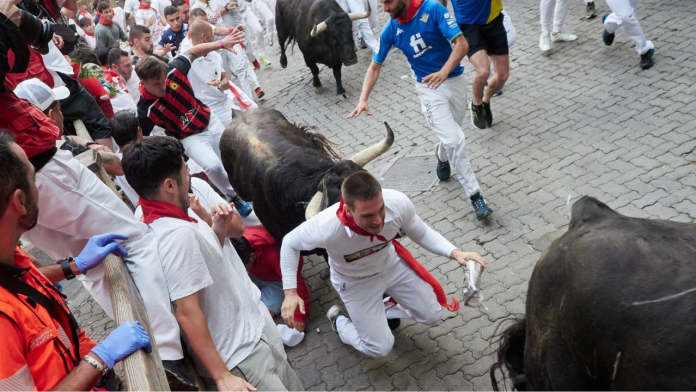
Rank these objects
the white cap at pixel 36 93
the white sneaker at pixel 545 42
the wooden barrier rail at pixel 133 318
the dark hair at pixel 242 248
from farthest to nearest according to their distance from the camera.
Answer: the white sneaker at pixel 545 42, the dark hair at pixel 242 248, the white cap at pixel 36 93, the wooden barrier rail at pixel 133 318

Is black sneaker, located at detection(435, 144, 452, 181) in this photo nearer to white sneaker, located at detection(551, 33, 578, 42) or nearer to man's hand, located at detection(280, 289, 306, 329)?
man's hand, located at detection(280, 289, 306, 329)

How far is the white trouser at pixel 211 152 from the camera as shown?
6.74 metres

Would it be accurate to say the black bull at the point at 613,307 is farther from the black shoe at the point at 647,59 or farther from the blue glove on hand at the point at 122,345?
the black shoe at the point at 647,59

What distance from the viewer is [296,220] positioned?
534 cm

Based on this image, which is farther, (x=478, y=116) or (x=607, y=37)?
(x=607, y=37)

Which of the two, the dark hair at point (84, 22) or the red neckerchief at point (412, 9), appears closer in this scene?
the red neckerchief at point (412, 9)

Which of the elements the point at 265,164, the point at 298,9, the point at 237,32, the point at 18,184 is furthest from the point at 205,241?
the point at 298,9

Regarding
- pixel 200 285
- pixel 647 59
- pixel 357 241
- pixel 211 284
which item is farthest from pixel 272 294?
pixel 647 59

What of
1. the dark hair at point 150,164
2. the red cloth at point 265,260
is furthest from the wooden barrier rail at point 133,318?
the red cloth at point 265,260

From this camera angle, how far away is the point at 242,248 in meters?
5.07

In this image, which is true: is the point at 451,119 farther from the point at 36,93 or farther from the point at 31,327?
the point at 31,327

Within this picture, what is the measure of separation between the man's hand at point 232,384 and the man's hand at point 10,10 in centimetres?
265

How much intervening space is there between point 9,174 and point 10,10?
1.97m

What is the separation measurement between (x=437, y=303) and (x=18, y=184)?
3.00 m
